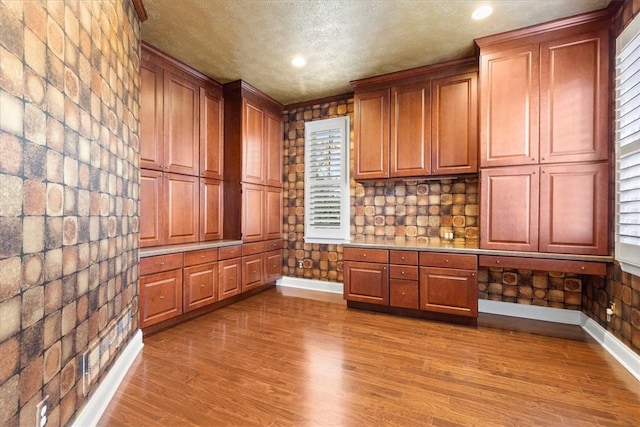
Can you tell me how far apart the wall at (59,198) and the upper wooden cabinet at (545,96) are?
3.13 metres

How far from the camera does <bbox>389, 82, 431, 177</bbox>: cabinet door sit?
136 inches

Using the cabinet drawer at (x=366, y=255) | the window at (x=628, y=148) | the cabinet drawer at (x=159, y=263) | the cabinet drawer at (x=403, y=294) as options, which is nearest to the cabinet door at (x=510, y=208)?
the window at (x=628, y=148)

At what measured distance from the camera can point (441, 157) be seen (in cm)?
338

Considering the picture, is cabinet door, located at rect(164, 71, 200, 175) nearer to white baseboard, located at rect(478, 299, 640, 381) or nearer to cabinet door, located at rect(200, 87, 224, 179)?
cabinet door, located at rect(200, 87, 224, 179)

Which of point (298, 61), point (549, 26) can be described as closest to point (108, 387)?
point (298, 61)

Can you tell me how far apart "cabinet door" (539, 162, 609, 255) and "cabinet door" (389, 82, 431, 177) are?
1171mm

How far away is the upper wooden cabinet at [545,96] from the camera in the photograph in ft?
8.40

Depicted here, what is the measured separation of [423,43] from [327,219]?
249 cm

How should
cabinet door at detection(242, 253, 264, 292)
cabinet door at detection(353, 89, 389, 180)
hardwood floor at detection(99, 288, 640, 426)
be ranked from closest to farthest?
hardwood floor at detection(99, 288, 640, 426), cabinet door at detection(353, 89, 389, 180), cabinet door at detection(242, 253, 264, 292)

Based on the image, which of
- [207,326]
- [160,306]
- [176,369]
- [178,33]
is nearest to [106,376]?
[176,369]

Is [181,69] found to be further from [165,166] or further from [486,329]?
[486,329]

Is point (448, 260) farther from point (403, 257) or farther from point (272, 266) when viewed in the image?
point (272, 266)

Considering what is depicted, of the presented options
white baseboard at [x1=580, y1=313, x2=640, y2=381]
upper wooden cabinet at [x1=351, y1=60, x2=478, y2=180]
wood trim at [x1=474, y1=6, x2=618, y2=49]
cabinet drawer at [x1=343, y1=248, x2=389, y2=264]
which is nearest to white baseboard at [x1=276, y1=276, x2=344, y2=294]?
cabinet drawer at [x1=343, y1=248, x2=389, y2=264]

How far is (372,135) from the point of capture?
3.74 m
